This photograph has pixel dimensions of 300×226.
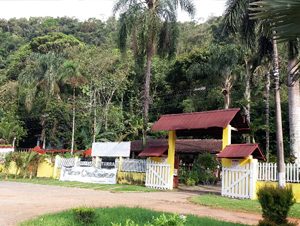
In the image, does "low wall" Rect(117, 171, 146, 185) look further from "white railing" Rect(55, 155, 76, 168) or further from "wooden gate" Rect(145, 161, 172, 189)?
"white railing" Rect(55, 155, 76, 168)

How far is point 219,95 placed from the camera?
3466 cm

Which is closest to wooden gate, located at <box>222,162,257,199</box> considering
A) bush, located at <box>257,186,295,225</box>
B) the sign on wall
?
bush, located at <box>257,186,295,225</box>

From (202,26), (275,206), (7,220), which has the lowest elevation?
(7,220)

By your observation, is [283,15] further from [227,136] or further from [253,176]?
[227,136]

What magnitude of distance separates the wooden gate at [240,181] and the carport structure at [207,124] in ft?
4.43

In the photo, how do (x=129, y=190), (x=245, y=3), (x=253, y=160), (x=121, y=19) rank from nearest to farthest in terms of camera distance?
(x=253, y=160) < (x=129, y=190) < (x=245, y=3) < (x=121, y=19)

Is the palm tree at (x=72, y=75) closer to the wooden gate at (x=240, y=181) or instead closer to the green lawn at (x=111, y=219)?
the wooden gate at (x=240, y=181)

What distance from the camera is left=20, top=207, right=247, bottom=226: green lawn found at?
795 cm

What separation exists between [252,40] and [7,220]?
49.6 feet

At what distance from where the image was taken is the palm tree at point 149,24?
82.5 ft

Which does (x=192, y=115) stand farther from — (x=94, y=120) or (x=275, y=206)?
(x=94, y=120)

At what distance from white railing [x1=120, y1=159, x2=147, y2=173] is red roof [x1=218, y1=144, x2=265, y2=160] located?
5635mm

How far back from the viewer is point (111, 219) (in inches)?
333

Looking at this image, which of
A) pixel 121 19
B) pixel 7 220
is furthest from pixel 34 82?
pixel 7 220
